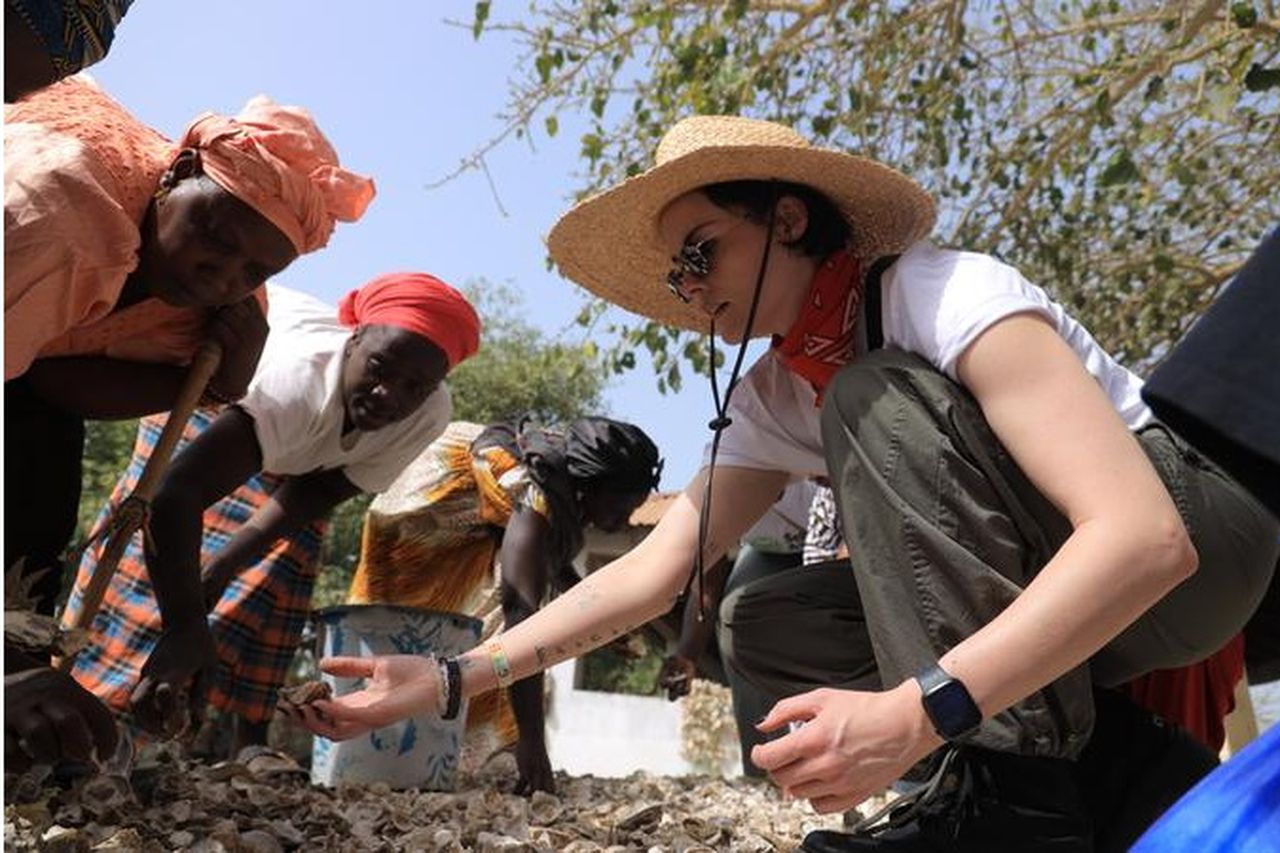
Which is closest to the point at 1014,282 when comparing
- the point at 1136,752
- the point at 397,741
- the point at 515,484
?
the point at 1136,752

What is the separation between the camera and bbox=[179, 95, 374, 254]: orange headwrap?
2.65m

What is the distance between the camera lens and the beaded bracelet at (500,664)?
2283 millimetres

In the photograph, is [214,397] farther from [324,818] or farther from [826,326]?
[826,326]

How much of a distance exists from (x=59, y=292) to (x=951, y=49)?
4351 mm

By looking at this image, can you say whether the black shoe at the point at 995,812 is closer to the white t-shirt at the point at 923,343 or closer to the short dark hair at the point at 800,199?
the white t-shirt at the point at 923,343

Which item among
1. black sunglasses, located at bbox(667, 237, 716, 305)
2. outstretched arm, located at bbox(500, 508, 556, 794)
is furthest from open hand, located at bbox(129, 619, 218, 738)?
black sunglasses, located at bbox(667, 237, 716, 305)

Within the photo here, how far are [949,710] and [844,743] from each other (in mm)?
134

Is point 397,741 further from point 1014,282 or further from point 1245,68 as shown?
point 1245,68

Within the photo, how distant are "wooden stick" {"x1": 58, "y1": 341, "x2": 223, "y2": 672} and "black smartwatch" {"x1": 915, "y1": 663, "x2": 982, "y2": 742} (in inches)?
64.6

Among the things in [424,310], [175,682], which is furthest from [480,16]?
[175,682]

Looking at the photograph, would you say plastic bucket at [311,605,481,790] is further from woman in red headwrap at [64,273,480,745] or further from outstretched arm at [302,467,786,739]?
outstretched arm at [302,467,786,739]

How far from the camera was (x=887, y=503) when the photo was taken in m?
1.93

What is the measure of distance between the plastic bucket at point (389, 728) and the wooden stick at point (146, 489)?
873 millimetres

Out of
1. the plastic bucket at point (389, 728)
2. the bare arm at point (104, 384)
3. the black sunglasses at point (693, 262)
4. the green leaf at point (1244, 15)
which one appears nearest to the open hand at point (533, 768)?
the plastic bucket at point (389, 728)
